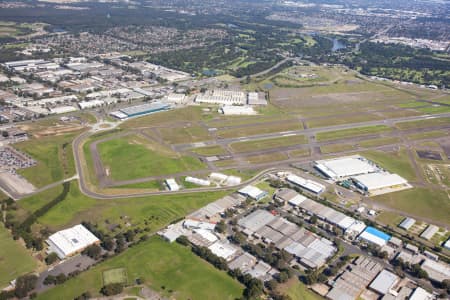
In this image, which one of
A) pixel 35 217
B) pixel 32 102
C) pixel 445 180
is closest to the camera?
pixel 35 217

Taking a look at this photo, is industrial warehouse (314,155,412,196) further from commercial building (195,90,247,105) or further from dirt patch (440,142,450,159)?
commercial building (195,90,247,105)

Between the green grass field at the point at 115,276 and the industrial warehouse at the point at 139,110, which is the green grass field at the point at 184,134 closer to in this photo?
the industrial warehouse at the point at 139,110

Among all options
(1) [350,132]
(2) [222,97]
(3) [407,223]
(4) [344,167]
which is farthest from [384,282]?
(2) [222,97]

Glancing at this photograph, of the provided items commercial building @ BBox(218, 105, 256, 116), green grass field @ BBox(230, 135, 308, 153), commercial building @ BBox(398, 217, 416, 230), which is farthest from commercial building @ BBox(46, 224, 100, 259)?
commercial building @ BBox(218, 105, 256, 116)

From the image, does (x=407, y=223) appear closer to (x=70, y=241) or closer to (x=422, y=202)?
(x=422, y=202)

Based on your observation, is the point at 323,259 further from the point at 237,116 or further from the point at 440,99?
the point at 440,99

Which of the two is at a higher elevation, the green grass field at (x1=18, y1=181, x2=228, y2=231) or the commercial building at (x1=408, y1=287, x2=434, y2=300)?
the commercial building at (x1=408, y1=287, x2=434, y2=300)

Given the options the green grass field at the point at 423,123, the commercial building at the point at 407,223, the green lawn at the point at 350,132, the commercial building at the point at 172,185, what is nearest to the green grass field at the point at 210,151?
the commercial building at the point at 172,185

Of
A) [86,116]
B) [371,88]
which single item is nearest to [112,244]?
[86,116]
